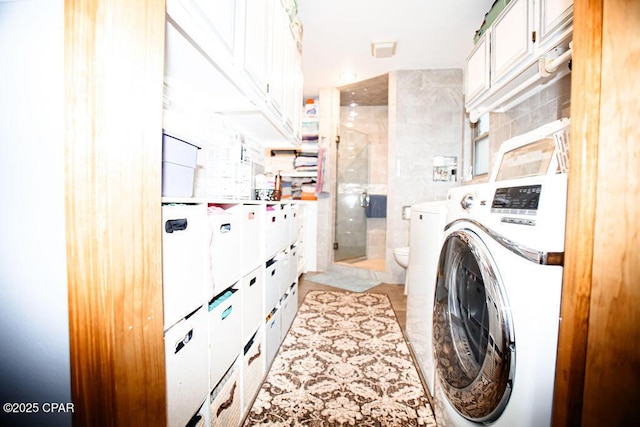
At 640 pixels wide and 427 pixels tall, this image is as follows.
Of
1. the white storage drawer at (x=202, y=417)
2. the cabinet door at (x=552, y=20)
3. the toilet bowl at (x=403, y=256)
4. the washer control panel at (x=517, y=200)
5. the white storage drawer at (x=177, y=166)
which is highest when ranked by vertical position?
the cabinet door at (x=552, y=20)

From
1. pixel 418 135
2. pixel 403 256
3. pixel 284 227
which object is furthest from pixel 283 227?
pixel 418 135

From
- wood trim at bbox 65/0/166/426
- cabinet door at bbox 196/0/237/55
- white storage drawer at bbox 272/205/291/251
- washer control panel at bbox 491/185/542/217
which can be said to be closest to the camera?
wood trim at bbox 65/0/166/426

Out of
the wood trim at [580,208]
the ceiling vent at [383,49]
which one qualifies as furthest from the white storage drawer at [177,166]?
the ceiling vent at [383,49]

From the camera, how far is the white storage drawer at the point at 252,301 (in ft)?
3.47

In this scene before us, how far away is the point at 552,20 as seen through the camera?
1.15 metres

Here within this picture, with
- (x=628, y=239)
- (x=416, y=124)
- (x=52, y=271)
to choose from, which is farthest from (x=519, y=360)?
(x=416, y=124)

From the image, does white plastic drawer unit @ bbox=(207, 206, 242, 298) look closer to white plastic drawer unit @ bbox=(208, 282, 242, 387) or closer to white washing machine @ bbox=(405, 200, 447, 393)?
white plastic drawer unit @ bbox=(208, 282, 242, 387)

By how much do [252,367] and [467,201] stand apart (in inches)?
46.2

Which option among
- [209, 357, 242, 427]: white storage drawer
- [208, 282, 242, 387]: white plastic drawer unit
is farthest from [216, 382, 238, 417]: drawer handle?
[208, 282, 242, 387]: white plastic drawer unit

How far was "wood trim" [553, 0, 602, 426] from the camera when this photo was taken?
0.49m

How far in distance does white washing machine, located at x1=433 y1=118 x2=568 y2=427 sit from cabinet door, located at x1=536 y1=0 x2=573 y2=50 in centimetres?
54

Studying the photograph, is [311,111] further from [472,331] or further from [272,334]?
[472,331]

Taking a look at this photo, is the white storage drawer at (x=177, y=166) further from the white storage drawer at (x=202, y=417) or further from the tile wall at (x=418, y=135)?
the tile wall at (x=418, y=135)

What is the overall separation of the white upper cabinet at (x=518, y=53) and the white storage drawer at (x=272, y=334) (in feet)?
6.36
